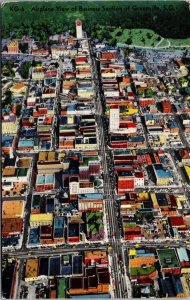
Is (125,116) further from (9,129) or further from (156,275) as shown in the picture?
(156,275)

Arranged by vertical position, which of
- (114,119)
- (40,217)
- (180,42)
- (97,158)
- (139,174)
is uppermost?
(180,42)

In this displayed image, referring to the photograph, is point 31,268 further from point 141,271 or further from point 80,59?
point 80,59

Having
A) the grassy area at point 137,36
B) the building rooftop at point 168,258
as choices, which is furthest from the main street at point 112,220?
the grassy area at point 137,36

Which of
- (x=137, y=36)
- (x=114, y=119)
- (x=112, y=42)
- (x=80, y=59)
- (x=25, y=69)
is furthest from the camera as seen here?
(x=137, y=36)

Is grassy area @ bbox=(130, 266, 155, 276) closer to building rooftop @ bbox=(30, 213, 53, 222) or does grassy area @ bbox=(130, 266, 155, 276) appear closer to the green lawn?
building rooftop @ bbox=(30, 213, 53, 222)

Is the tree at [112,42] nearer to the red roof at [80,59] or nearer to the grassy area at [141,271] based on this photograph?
the red roof at [80,59]

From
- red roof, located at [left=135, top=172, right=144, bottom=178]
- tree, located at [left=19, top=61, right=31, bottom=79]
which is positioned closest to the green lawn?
tree, located at [left=19, top=61, right=31, bottom=79]

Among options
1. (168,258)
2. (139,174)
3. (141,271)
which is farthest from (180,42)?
(141,271)
